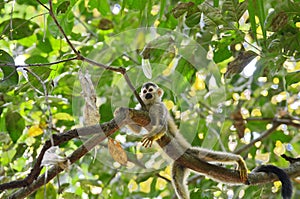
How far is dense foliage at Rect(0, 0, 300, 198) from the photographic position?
6.61ft

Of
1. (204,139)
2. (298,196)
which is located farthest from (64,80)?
(298,196)

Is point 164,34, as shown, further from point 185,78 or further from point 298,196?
point 298,196

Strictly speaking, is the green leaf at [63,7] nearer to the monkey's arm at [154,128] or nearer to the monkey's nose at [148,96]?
the monkey's arm at [154,128]

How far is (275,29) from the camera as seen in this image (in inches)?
79.0

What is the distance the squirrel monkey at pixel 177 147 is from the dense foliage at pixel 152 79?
86 mm

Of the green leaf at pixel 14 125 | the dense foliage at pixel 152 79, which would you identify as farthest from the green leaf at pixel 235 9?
the green leaf at pixel 14 125

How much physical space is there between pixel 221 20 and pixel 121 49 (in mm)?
1128

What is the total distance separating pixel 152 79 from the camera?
8.46 feet

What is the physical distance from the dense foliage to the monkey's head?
0.24ft

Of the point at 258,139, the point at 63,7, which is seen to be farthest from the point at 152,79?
the point at 258,139

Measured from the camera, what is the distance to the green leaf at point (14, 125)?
7.59 feet

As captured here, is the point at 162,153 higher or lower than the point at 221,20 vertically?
lower

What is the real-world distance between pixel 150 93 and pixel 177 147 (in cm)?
40

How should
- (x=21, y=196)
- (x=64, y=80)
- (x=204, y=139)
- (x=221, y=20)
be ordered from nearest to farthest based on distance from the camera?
(x=21, y=196), (x=221, y=20), (x=64, y=80), (x=204, y=139)
